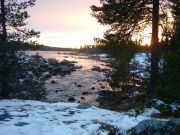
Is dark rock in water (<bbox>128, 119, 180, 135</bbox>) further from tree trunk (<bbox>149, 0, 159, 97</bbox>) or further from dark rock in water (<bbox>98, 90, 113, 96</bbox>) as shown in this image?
dark rock in water (<bbox>98, 90, 113, 96</bbox>)

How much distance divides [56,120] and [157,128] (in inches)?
133

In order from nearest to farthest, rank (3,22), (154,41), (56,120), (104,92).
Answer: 1. (56,120)
2. (154,41)
3. (3,22)
4. (104,92)

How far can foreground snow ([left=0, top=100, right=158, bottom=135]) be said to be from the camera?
980cm

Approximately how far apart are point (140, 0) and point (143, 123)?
11.1m

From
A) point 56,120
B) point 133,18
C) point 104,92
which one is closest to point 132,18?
point 133,18

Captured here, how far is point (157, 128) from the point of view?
9.21 metres

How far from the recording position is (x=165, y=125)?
9.26 m

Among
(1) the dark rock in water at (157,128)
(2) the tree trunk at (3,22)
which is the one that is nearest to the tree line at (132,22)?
(2) the tree trunk at (3,22)

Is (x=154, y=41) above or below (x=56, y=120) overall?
above

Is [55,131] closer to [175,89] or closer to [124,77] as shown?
[175,89]

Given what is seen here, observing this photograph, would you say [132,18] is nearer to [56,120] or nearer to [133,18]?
[133,18]

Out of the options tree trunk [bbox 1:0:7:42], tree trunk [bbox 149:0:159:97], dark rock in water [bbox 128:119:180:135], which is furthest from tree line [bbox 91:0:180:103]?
dark rock in water [bbox 128:119:180:135]

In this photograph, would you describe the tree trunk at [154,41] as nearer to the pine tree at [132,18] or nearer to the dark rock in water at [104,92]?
the pine tree at [132,18]

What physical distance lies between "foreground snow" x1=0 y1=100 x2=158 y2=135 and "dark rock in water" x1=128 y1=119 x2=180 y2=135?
2.84ft
